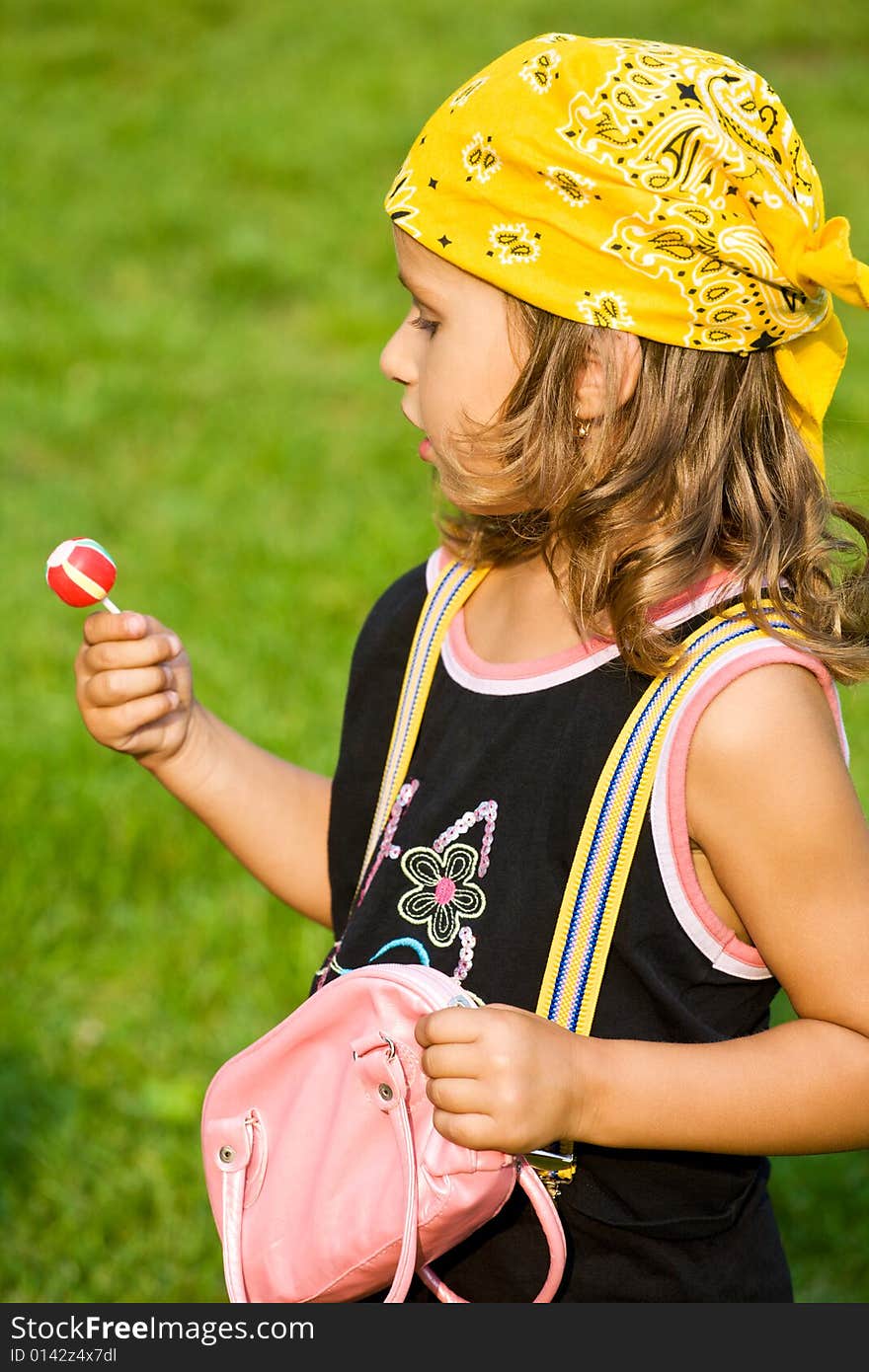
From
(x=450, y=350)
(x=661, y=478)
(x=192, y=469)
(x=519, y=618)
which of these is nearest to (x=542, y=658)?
(x=519, y=618)

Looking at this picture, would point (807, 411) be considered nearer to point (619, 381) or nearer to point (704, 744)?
point (619, 381)

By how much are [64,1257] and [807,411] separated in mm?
1928

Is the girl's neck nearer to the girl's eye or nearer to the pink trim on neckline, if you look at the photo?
the pink trim on neckline

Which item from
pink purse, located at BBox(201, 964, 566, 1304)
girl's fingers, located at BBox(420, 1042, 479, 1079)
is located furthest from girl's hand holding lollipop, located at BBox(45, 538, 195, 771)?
girl's fingers, located at BBox(420, 1042, 479, 1079)

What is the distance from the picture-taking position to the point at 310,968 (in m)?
3.41

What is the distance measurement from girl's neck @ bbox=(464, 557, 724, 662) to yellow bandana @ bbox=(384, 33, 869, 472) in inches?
11.6

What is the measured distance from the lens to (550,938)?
5.61ft

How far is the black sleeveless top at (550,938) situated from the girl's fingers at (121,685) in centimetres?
36

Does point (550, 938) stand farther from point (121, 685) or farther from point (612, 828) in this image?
point (121, 685)

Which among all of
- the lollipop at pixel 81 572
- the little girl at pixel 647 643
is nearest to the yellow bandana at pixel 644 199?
the little girl at pixel 647 643

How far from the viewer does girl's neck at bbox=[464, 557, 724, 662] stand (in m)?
1.87

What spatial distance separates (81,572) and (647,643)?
684mm

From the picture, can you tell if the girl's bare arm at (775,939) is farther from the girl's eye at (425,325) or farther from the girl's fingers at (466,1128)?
the girl's eye at (425,325)

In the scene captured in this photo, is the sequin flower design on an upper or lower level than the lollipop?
lower
